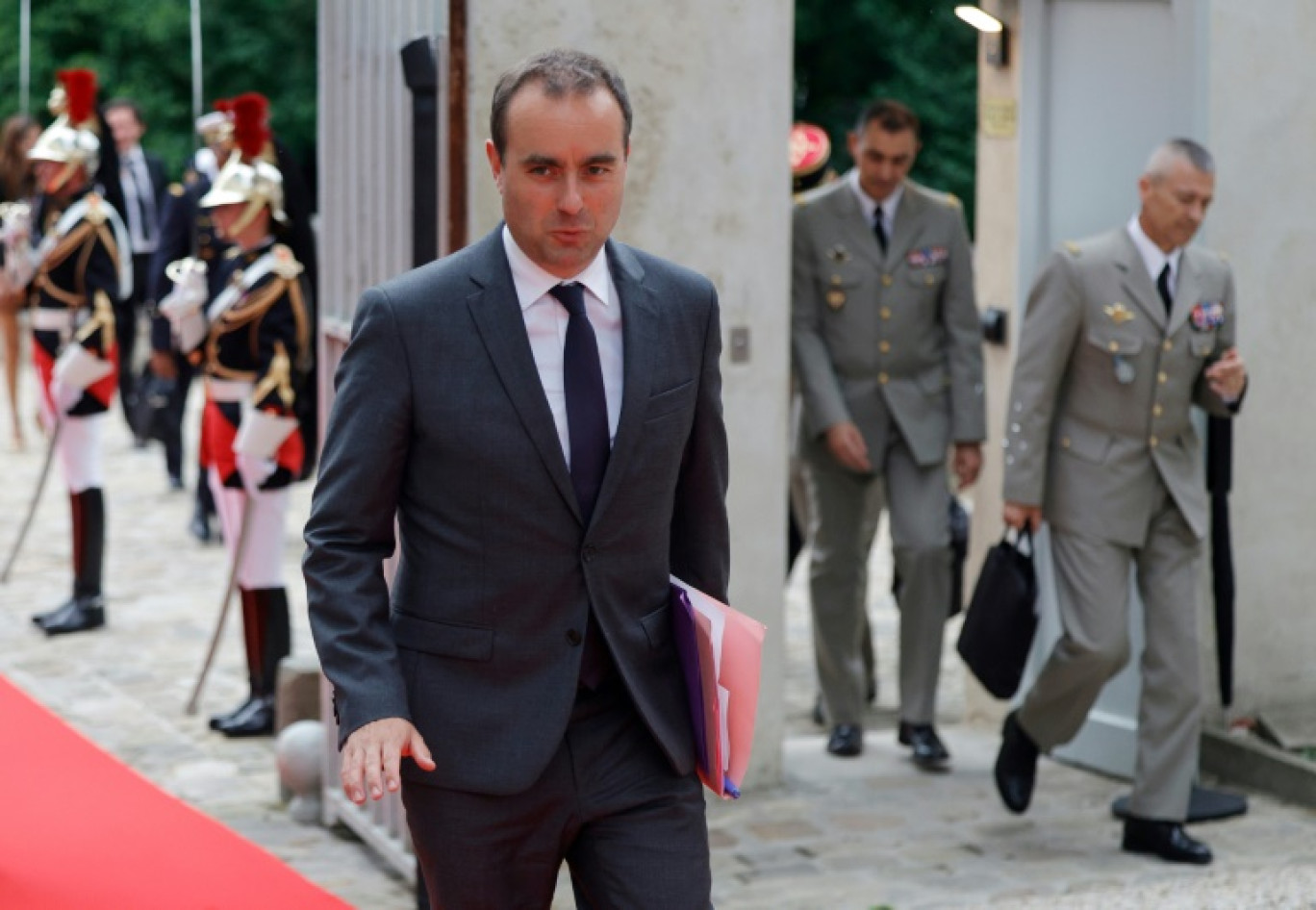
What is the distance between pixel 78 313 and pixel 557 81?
7607 mm

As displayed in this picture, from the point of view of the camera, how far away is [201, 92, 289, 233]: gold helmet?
8.87 m

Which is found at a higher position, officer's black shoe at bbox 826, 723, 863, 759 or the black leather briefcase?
the black leather briefcase

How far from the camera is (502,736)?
13.0 feet

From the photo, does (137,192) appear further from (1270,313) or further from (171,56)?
(171,56)

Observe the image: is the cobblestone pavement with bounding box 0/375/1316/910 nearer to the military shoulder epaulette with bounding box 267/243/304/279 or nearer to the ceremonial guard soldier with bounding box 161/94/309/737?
the ceremonial guard soldier with bounding box 161/94/309/737

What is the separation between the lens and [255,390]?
8.87m

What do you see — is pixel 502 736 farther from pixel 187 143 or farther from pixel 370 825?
pixel 187 143

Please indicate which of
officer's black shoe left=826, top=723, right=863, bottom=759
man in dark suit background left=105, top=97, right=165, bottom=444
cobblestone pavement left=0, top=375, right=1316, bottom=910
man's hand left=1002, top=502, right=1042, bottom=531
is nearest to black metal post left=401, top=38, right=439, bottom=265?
cobblestone pavement left=0, top=375, right=1316, bottom=910

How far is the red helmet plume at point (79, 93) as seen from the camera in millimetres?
11094

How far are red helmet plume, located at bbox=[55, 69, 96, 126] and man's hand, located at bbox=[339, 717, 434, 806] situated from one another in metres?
7.80

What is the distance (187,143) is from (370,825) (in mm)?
21875

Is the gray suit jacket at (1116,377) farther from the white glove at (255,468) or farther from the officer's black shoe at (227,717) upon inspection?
the officer's black shoe at (227,717)

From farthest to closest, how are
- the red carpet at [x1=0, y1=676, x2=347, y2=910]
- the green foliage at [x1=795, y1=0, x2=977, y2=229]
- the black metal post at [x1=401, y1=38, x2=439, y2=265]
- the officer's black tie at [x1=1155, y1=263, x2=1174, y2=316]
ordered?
1. the green foliage at [x1=795, y1=0, x2=977, y2=229]
2. the officer's black tie at [x1=1155, y1=263, x2=1174, y2=316]
3. the black metal post at [x1=401, y1=38, x2=439, y2=265]
4. the red carpet at [x1=0, y1=676, x2=347, y2=910]

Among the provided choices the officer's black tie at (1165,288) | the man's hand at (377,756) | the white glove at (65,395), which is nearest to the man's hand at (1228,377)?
the officer's black tie at (1165,288)
